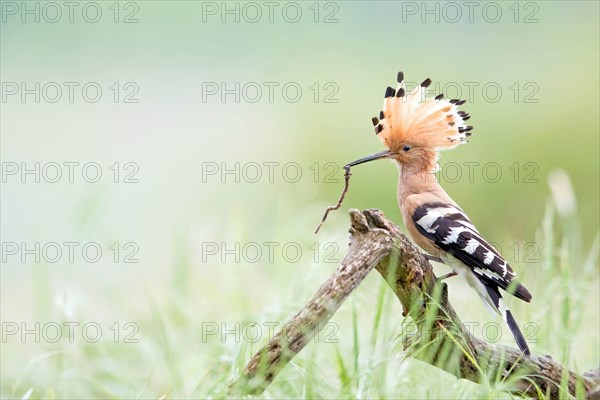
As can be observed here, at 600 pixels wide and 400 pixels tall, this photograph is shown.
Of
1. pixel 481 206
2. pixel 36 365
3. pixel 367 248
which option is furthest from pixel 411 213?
pixel 481 206

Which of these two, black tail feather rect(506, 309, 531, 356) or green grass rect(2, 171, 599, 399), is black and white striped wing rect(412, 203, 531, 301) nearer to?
black tail feather rect(506, 309, 531, 356)

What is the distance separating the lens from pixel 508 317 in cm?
257

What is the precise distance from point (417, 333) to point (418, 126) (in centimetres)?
56

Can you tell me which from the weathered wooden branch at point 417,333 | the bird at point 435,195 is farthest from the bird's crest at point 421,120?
the weathered wooden branch at point 417,333

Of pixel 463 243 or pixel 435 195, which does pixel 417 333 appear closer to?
pixel 463 243

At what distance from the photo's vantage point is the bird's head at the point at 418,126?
2523 millimetres

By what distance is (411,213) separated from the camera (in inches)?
103

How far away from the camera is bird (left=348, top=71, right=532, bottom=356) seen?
2.53 meters

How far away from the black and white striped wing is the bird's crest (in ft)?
0.60

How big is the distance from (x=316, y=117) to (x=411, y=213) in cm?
478

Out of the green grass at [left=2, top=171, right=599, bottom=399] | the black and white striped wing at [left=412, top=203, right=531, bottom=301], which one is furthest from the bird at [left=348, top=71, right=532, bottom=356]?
the green grass at [left=2, top=171, right=599, bottom=399]

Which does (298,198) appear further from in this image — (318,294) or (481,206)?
(318,294)

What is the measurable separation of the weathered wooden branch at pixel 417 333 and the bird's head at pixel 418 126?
32cm

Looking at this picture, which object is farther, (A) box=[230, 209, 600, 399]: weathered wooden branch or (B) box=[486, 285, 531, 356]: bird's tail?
(B) box=[486, 285, 531, 356]: bird's tail
